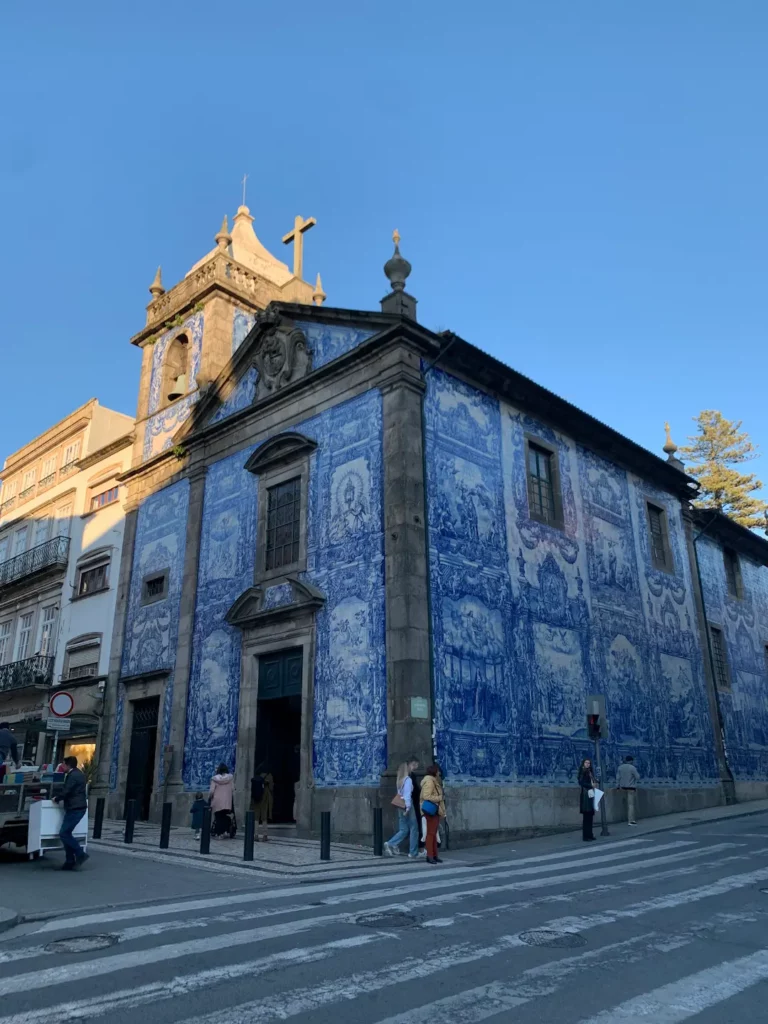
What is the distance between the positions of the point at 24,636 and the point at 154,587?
9.22 meters

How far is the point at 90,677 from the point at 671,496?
1701cm

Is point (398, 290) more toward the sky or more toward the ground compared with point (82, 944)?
more toward the sky

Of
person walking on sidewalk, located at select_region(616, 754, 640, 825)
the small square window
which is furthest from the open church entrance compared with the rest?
person walking on sidewalk, located at select_region(616, 754, 640, 825)

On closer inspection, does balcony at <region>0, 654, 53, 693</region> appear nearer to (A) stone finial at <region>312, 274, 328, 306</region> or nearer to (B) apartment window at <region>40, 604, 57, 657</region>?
(B) apartment window at <region>40, 604, 57, 657</region>

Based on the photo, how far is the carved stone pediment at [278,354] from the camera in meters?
18.5

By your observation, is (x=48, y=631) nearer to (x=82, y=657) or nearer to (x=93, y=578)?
(x=93, y=578)

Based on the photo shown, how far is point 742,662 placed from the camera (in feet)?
84.8

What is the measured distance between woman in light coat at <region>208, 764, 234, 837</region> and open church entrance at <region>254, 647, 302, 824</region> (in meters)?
1.68

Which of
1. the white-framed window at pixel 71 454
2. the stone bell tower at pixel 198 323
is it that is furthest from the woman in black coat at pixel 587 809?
the white-framed window at pixel 71 454

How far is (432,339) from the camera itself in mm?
16297

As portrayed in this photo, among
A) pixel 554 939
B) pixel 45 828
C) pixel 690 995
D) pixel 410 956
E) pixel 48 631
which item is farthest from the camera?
pixel 48 631

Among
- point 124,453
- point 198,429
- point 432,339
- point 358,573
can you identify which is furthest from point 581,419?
point 124,453

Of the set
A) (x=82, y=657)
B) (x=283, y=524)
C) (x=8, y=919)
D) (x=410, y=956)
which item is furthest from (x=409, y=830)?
(x=82, y=657)

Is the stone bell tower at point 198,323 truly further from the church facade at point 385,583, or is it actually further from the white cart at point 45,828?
the white cart at point 45,828
